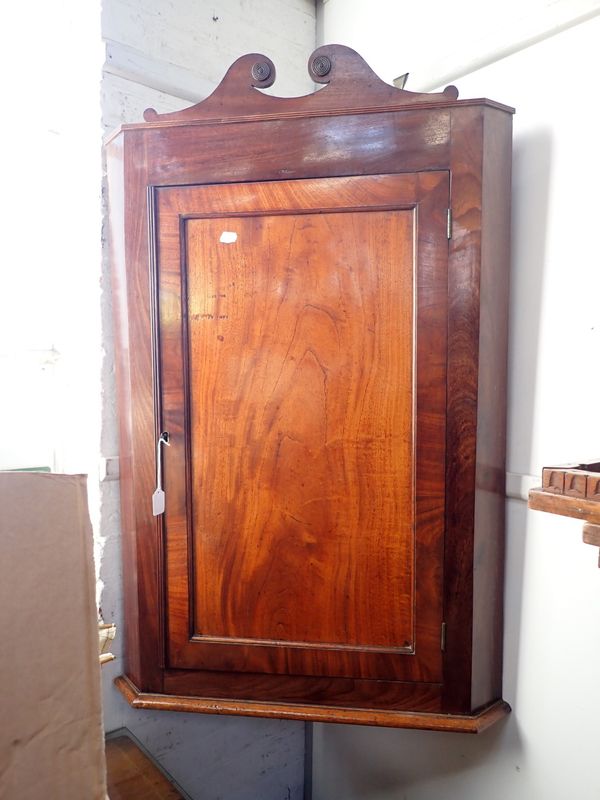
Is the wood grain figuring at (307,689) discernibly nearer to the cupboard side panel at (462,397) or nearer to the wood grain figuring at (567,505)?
the cupboard side panel at (462,397)

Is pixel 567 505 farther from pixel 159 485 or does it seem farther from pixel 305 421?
pixel 159 485

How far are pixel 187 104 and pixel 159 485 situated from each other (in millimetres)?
1058

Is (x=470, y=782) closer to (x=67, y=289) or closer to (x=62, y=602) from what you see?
(x=62, y=602)

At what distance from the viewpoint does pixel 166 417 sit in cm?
125

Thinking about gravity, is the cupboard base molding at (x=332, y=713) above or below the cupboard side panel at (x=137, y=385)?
below

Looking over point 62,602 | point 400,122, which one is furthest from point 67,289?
point 62,602

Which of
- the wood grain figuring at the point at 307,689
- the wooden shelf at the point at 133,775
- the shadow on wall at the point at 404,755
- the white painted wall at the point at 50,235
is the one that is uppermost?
the white painted wall at the point at 50,235

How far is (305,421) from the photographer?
1223 millimetres

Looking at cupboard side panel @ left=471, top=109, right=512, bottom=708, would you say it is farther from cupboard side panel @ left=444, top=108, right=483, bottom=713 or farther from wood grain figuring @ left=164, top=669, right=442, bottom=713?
wood grain figuring @ left=164, top=669, right=442, bottom=713

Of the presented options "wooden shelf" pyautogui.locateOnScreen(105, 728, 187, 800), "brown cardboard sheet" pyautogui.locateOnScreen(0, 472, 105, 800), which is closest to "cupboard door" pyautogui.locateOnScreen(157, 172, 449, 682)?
"wooden shelf" pyautogui.locateOnScreen(105, 728, 187, 800)

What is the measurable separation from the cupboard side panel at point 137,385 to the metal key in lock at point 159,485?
0.02 m

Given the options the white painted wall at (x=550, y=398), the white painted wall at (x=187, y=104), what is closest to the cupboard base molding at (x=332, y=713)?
the white painted wall at (x=550, y=398)

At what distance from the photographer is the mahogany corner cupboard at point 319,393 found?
116 centimetres

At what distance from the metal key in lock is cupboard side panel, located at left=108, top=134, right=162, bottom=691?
0.06ft
